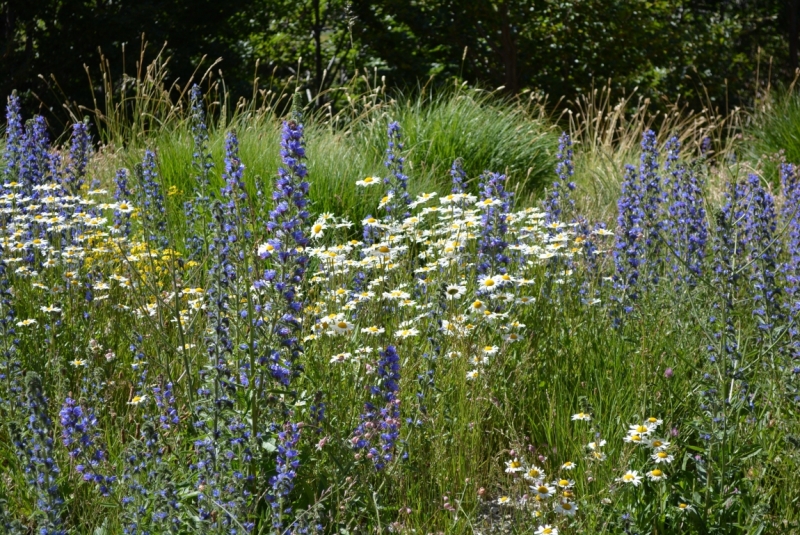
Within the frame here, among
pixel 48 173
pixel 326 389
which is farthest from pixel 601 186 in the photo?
pixel 326 389

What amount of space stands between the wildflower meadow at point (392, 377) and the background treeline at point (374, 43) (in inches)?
363

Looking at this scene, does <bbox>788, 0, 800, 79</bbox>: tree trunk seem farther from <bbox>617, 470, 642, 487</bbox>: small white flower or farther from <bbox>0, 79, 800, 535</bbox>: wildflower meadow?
<bbox>617, 470, 642, 487</bbox>: small white flower

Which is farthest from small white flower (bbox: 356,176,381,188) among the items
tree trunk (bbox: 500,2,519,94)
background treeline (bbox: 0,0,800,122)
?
tree trunk (bbox: 500,2,519,94)

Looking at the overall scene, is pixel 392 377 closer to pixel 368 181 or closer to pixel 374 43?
pixel 368 181

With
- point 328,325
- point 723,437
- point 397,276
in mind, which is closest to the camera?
point 723,437

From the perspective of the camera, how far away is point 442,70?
15492 mm

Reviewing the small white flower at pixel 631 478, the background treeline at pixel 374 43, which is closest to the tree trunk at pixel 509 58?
the background treeline at pixel 374 43

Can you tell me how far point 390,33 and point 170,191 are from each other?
988 centimetres

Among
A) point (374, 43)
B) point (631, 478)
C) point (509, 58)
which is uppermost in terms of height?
point (374, 43)

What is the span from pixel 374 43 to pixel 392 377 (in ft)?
41.4

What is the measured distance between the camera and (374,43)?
14.9m

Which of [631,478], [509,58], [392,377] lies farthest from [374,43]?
[631,478]

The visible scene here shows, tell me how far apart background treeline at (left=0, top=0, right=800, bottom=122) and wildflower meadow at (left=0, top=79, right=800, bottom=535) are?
9213 millimetres

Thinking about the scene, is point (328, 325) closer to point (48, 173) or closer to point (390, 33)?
point (48, 173)
